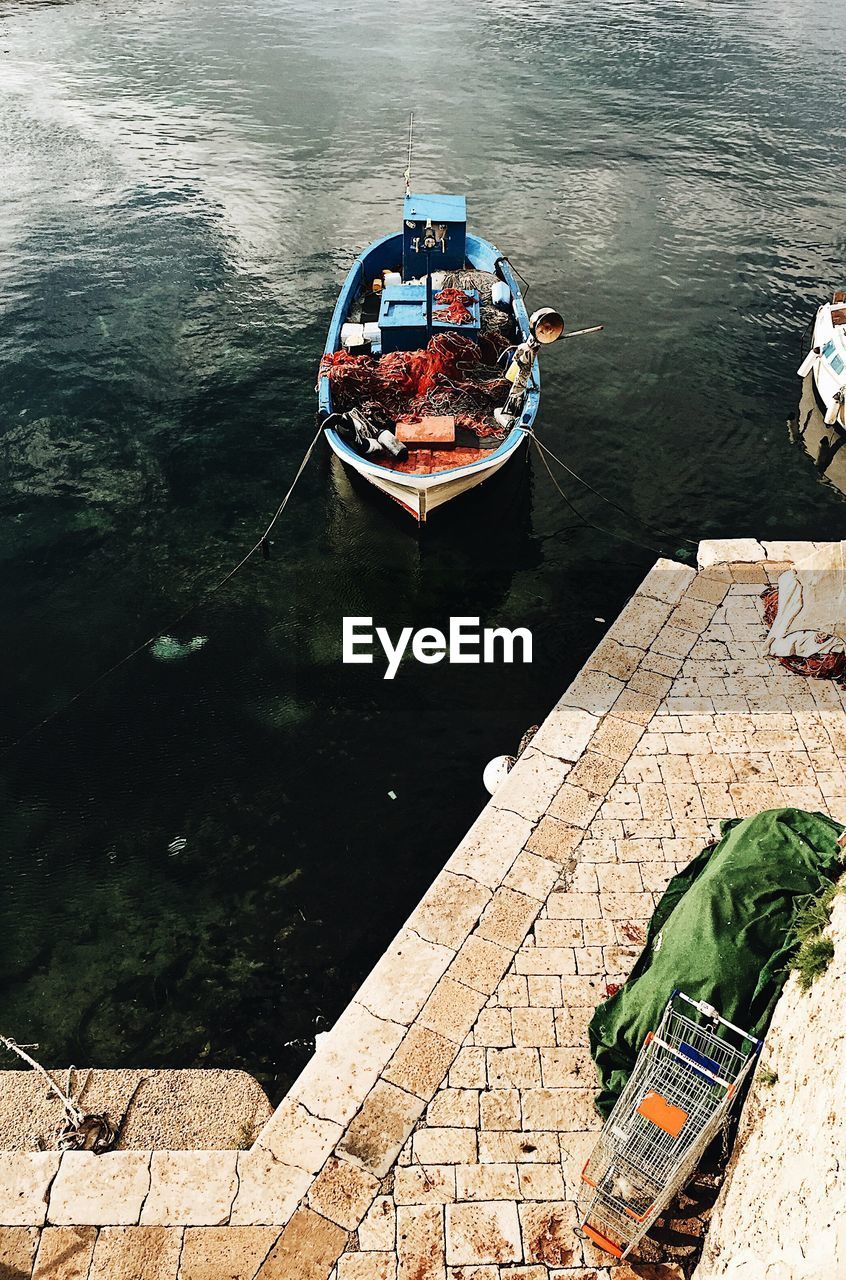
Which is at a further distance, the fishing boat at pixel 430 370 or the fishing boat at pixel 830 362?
the fishing boat at pixel 830 362

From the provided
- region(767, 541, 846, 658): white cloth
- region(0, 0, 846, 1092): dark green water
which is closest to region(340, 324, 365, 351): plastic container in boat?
region(0, 0, 846, 1092): dark green water

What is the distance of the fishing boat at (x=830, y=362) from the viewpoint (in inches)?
643

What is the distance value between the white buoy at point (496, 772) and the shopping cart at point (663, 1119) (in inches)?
150

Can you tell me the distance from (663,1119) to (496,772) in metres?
4.76

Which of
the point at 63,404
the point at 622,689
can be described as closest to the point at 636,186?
the point at 63,404

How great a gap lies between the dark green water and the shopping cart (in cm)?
327

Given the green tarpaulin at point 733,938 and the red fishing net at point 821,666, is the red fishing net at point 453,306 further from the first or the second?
the green tarpaulin at point 733,938

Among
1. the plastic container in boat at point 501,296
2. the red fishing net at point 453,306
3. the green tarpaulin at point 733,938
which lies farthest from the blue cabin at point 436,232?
the green tarpaulin at point 733,938

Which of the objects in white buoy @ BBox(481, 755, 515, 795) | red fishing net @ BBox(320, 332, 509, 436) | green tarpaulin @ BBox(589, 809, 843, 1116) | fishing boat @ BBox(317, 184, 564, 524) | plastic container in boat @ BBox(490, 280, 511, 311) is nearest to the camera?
green tarpaulin @ BBox(589, 809, 843, 1116)

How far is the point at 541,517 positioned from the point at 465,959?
8731mm

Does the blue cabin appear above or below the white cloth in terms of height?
above

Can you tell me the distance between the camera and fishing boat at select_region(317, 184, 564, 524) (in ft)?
43.7

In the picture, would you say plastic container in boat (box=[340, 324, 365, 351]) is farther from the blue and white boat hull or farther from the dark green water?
the dark green water

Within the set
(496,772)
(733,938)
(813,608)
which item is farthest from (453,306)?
(733,938)
